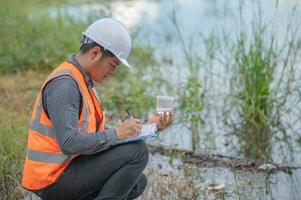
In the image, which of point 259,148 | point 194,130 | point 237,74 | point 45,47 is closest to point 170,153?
point 194,130

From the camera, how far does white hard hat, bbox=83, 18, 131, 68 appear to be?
348cm

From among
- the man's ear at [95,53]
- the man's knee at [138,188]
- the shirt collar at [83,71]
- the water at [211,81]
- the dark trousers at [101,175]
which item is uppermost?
the man's ear at [95,53]

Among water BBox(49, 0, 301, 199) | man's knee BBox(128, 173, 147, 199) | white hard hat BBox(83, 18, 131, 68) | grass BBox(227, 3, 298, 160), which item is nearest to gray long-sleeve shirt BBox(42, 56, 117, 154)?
white hard hat BBox(83, 18, 131, 68)

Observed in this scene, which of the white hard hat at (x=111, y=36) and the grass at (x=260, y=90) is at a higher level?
the white hard hat at (x=111, y=36)

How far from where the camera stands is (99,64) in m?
3.49

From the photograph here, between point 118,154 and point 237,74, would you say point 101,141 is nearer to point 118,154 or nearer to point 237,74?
point 118,154

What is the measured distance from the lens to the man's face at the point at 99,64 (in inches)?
137

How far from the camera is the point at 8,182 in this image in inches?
170

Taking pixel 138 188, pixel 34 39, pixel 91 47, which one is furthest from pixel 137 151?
pixel 34 39

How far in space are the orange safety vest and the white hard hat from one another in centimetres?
19

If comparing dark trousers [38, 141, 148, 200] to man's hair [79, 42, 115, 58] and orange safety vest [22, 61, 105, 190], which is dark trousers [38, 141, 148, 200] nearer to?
orange safety vest [22, 61, 105, 190]

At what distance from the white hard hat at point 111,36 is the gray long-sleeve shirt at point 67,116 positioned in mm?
261

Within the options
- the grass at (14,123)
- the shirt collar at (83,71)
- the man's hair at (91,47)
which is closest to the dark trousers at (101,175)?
the shirt collar at (83,71)

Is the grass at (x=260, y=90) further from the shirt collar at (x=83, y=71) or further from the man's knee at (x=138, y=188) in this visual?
the shirt collar at (x=83, y=71)
